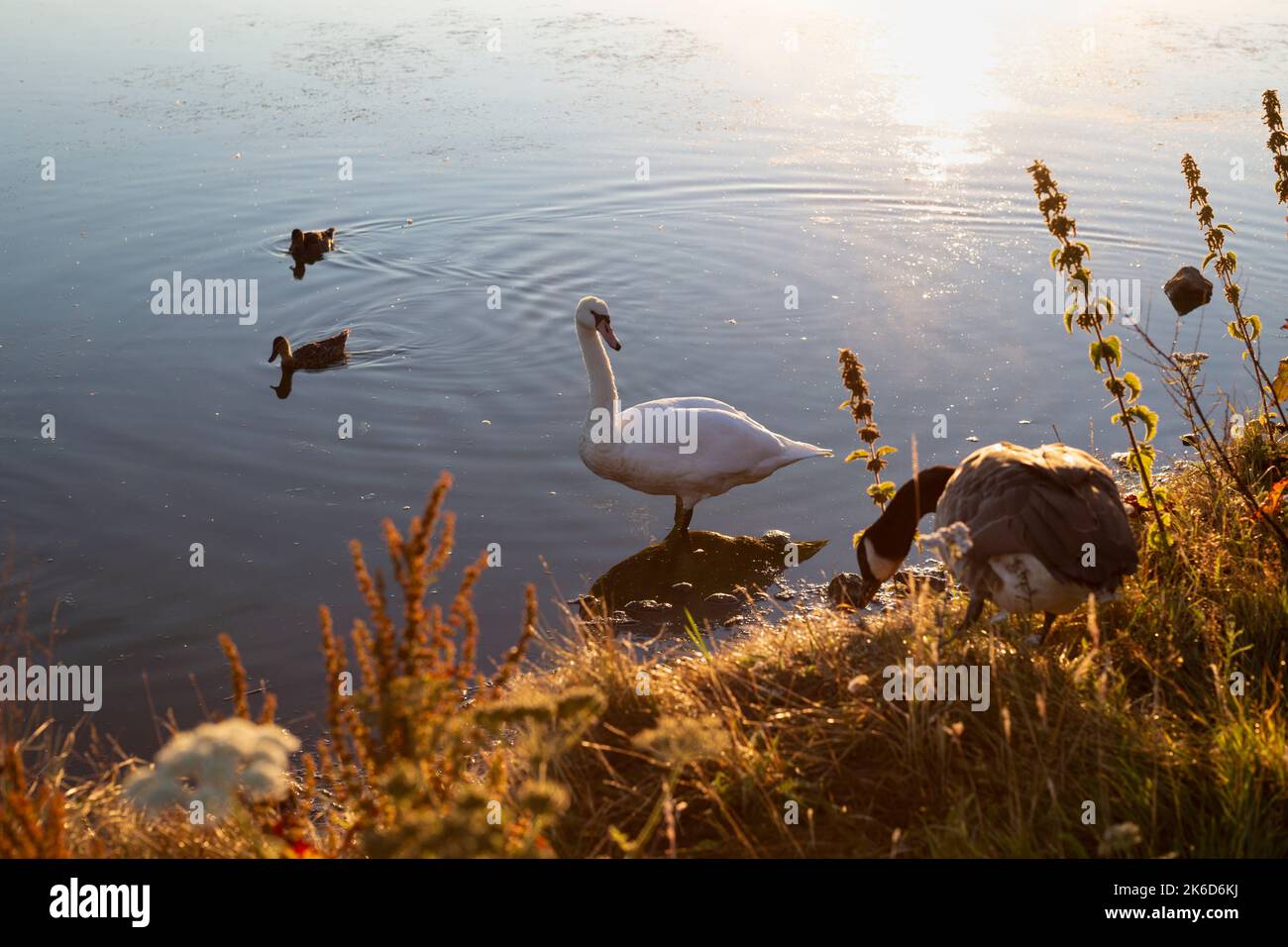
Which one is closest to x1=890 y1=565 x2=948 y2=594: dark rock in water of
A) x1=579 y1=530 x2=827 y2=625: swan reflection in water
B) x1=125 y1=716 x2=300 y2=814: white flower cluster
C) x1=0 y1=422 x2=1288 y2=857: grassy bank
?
x1=579 y1=530 x2=827 y2=625: swan reflection in water

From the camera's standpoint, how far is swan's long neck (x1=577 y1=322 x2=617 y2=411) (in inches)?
372

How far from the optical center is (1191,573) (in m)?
5.86

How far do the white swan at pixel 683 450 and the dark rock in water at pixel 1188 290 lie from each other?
6112mm

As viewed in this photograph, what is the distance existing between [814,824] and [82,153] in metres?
16.7

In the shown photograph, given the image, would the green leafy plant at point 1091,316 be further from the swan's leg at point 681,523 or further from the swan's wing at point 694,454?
the swan's leg at point 681,523

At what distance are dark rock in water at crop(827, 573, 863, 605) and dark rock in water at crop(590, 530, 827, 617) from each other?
56 centimetres

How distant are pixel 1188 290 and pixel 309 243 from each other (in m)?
9.76

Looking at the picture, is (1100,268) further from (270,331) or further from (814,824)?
(814,824)

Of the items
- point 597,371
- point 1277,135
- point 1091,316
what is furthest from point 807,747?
point 597,371

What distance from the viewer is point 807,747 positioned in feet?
14.8

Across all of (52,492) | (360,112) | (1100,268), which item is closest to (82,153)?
(360,112)

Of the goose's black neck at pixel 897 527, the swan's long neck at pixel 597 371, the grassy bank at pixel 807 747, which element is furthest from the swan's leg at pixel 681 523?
the grassy bank at pixel 807 747

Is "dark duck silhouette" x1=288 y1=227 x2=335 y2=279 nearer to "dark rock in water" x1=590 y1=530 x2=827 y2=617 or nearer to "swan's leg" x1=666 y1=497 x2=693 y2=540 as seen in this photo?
"swan's leg" x1=666 y1=497 x2=693 y2=540

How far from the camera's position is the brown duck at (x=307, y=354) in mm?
11336
